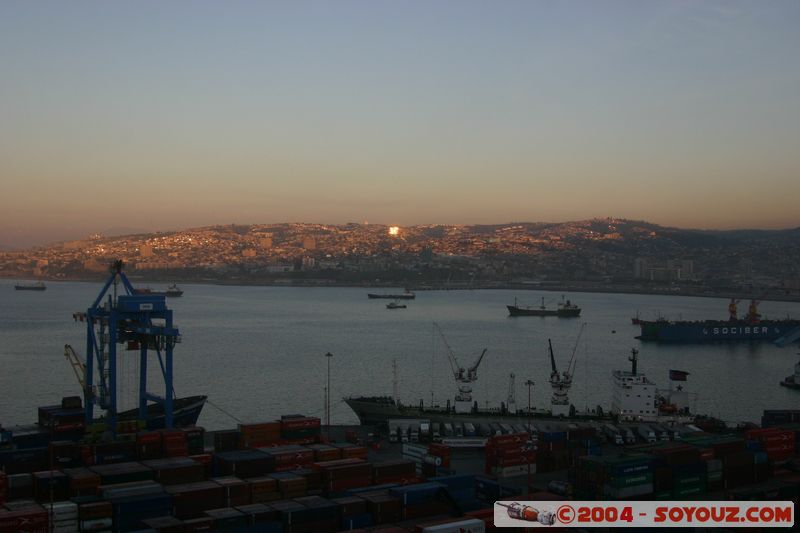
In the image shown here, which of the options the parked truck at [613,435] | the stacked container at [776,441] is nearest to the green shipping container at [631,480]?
the stacked container at [776,441]

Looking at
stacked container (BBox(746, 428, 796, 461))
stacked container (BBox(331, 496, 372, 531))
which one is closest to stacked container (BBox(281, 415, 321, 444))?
stacked container (BBox(331, 496, 372, 531))

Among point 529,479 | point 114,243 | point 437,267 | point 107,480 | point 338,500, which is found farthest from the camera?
point 114,243

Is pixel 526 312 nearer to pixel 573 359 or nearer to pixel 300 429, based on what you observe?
pixel 573 359

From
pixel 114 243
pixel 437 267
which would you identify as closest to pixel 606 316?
pixel 437 267

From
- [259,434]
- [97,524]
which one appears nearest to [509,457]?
[259,434]

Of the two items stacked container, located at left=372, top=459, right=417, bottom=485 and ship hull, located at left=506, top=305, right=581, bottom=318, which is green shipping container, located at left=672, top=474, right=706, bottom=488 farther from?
ship hull, located at left=506, top=305, right=581, bottom=318

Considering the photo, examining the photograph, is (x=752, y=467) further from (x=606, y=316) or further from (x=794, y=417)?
(x=606, y=316)

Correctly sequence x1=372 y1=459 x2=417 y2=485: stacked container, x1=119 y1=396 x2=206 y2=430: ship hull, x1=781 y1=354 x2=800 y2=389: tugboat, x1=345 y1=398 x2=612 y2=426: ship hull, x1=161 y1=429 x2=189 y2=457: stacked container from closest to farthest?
x1=372 y1=459 x2=417 y2=485: stacked container < x1=161 y1=429 x2=189 y2=457: stacked container < x1=119 y1=396 x2=206 y2=430: ship hull < x1=345 y1=398 x2=612 y2=426: ship hull < x1=781 y1=354 x2=800 y2=389: tugboat
